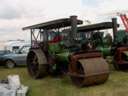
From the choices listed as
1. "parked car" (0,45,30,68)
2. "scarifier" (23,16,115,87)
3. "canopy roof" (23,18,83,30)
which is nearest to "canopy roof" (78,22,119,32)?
"scarifier" (23,16,115,87)

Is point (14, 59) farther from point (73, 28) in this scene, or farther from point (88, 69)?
point (88, 69)

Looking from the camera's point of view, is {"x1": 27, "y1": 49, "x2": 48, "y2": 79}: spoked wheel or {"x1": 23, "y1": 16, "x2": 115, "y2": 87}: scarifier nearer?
{"x1": 23, "y1": 16, "x2": 115, "y2": 87}: scarifier

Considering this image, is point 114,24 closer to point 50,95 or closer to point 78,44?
point 78,44

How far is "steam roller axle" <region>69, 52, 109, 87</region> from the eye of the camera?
10.0m

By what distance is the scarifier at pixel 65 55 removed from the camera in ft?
33.6

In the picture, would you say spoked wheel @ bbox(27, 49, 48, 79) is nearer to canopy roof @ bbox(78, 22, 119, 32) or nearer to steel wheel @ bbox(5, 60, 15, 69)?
canopy roof @ bbox(78, 22, 119, 32)

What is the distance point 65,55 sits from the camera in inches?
448

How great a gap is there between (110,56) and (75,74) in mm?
3691

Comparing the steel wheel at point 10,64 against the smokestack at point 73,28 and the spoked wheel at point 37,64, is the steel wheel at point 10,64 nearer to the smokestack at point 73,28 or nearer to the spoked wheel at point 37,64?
the spoked wheel at point 37,64

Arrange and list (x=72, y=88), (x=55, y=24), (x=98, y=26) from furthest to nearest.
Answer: (x=98, y=26)
(x=55, y=24)
(x=72, y=88)

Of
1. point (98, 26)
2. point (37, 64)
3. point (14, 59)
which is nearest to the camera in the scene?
point (37, 64)

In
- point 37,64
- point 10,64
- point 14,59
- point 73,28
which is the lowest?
point 10,64

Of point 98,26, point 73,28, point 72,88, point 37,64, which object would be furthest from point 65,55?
point 98,26

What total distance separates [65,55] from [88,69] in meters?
1.62
